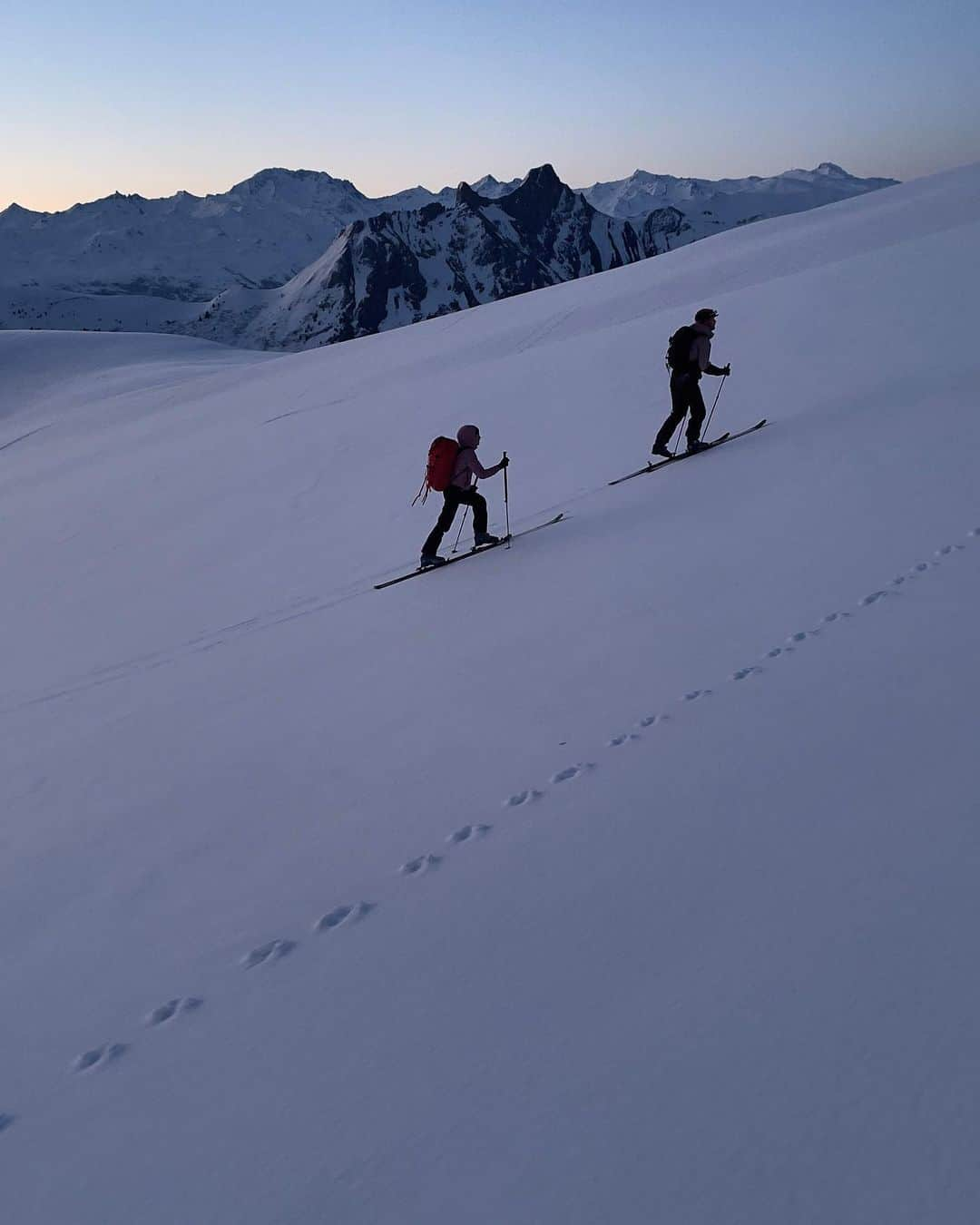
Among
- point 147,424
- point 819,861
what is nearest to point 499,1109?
point 819,861

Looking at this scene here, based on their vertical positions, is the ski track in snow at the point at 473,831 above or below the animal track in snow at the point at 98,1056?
above

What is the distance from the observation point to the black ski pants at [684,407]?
10219 millimetres

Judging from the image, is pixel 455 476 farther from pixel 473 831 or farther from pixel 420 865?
pixel 420 865

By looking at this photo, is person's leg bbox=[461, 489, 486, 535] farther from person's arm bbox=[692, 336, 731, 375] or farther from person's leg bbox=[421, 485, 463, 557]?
person's arm bbox=[692, 336, 731, 375]

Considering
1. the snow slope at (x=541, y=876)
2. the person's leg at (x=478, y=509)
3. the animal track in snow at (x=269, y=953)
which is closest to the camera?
the snow slope at (x=541, y=876)

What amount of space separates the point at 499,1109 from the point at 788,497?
6191mm

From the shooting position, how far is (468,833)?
12.0ft

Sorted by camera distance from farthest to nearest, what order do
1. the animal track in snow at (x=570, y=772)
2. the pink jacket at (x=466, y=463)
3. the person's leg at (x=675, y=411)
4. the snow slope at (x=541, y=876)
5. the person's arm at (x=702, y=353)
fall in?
the person's leg at (x=675, y=411) < the person's arm at (x=702, y=353) < the pink jacket at (x=466, y=463) < the animal track in snow at (x=570, y=772) < the snow slope at (x=541, y=876)

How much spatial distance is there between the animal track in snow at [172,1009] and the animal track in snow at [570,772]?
5.40 feet

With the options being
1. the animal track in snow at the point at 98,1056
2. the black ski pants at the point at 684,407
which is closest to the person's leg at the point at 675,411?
the black ski pants at the point at 684,407

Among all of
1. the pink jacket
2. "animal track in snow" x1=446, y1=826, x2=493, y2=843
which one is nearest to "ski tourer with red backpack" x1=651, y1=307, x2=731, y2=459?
the pink jacket

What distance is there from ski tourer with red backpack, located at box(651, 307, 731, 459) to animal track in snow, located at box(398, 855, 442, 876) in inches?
300

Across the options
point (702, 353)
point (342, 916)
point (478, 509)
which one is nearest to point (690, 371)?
point (702, 353)

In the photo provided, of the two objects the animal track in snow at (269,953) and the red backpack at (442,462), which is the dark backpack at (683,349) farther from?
the animal track in snow at (269,953)
